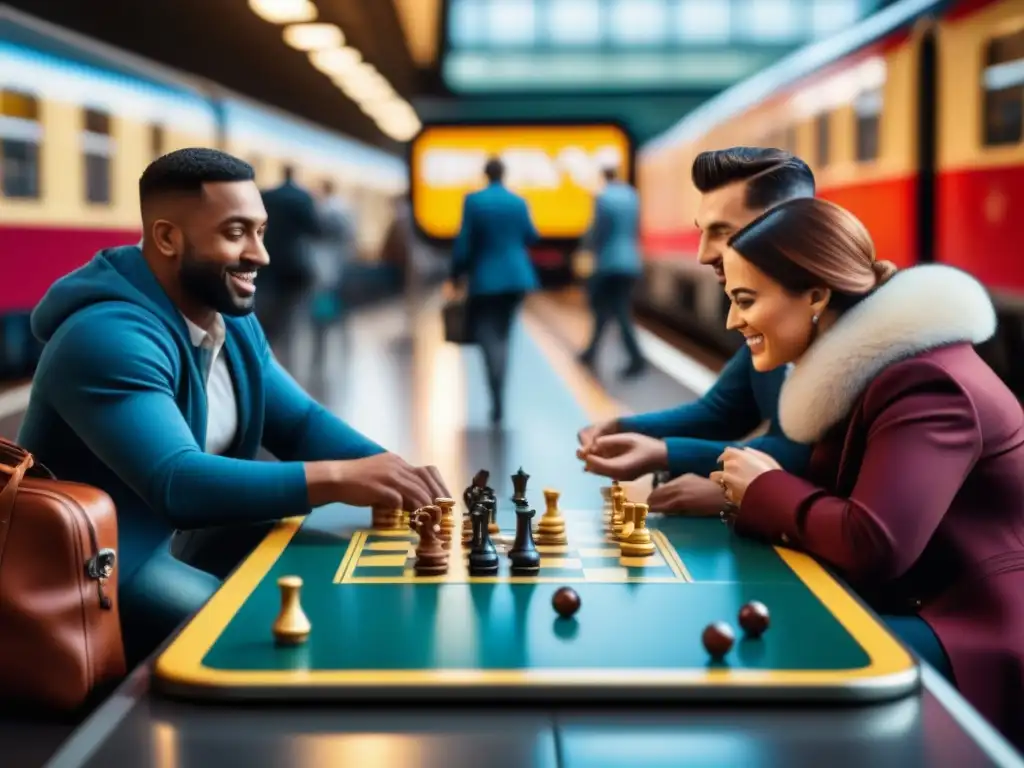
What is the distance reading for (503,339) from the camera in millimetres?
10484

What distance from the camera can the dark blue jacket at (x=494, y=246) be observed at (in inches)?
407

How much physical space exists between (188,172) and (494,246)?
7.36 metres

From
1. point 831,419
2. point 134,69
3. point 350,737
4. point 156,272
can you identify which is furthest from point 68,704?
→ point 134,69

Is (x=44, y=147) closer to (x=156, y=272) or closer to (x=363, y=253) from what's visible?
(x=156, y=272)

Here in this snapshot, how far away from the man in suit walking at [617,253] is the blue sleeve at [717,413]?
8.79 m

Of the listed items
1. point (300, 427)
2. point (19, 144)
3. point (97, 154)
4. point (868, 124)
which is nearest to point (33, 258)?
point (19, 144)

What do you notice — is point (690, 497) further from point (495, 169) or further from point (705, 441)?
point (495, 169)

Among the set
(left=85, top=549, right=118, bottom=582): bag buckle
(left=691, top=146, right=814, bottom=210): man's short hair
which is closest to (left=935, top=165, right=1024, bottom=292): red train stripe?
(left=691, top=146, right=814, bottom=210): man's short hair

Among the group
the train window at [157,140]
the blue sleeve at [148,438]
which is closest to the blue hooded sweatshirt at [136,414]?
the blue sleeve at [148,438]

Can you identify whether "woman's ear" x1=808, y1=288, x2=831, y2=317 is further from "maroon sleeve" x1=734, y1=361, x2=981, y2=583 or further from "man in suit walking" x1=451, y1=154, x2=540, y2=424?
"man in suit walking" x1=451, y1=154, x2=540, y2=424

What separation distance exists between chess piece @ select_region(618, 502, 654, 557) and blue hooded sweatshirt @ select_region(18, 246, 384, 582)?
0.61 m

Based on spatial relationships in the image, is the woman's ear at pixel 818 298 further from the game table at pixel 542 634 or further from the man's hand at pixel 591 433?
the man's hand at pixel 591 433

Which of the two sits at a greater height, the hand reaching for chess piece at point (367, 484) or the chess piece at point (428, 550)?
the hand reaching for chess piece at point (367, 484)

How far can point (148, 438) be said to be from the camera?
2756mm
